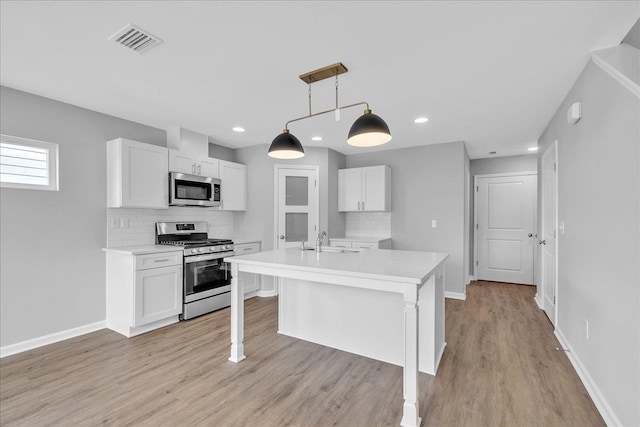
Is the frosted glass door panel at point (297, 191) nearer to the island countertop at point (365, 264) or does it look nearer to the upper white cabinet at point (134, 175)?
the upper white cabinet at point (134, 175)

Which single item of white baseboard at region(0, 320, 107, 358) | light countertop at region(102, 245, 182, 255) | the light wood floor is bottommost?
the light wood floor

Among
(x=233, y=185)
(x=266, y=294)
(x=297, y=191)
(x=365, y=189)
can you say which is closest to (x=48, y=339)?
(x=266, y=294)

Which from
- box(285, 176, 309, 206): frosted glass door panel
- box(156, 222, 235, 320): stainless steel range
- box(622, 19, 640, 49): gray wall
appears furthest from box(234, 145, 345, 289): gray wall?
box(622, 19, 640, 49): gray wall

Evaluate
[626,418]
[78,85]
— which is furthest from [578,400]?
[78,85]

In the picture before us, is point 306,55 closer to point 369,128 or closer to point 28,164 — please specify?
point 369,128

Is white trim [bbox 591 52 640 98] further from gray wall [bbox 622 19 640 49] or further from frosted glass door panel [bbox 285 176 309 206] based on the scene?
frosted glass door panel [bbox 285 176 309 206]

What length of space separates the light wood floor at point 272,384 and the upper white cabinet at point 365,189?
236cm

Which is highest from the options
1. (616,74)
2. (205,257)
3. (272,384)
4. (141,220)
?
(616,74)

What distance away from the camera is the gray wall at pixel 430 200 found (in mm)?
4598

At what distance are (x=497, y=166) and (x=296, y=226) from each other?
402cm

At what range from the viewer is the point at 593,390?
205 centimetres

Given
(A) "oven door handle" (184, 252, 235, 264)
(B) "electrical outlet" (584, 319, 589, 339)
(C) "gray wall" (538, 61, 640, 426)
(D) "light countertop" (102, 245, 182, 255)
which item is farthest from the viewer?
(A) "oven door handle" (184, 252, 235, 264)

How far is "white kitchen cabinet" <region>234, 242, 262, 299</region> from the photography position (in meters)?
4.36

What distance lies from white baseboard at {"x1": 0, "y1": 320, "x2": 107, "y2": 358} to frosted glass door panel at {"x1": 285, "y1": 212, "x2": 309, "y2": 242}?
261 cm
